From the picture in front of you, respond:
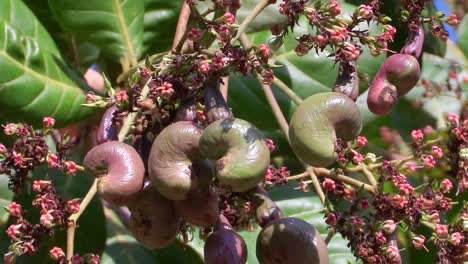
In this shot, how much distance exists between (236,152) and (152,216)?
0.20m

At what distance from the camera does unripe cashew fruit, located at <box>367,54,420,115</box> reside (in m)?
1.37

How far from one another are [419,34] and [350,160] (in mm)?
252

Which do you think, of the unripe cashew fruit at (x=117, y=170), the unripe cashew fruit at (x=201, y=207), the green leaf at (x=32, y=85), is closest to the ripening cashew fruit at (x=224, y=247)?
the unripe cashew fruit at (x=201, y=207)

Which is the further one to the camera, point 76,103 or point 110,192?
point 76,103

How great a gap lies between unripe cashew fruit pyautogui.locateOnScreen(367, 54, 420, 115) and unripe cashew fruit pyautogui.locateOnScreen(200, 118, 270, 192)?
0.96ft

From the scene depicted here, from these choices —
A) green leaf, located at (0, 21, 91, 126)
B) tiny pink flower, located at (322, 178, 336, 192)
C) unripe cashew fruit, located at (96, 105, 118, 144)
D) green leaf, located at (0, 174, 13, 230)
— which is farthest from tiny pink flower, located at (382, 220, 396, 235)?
green leaf, located at (0, 174, 13, 230)

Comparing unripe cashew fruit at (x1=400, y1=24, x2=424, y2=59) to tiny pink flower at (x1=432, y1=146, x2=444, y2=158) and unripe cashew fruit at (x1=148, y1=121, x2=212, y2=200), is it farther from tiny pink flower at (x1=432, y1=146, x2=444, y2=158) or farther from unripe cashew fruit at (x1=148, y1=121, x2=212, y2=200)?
unripe cashew fruit at (x1=148, y1=121, x2=212, y2=200)

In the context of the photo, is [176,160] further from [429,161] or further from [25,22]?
[25,22]

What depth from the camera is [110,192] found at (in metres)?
1.20

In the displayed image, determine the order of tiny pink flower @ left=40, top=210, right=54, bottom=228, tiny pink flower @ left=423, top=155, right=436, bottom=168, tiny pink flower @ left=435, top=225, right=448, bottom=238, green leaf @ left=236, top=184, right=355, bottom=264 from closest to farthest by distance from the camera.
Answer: tiny pink flower @ left=40, top=210, right=54, bottom=228 < tiny pink flower @ left=435, top=225, right=448, bottom=238 < tiny pink flower @ left=423, top=155, right=436, bottom=168 < green leaf @ left=236, top=184, right=355, bottom=264

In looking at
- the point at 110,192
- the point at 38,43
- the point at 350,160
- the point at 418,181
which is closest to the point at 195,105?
the point at 110,192

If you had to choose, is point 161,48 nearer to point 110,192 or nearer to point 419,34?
point 419,34

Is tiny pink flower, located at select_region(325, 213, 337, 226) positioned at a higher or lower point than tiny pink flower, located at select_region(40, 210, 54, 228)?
lower

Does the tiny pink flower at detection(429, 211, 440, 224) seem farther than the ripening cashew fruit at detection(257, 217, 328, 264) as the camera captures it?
Yes
